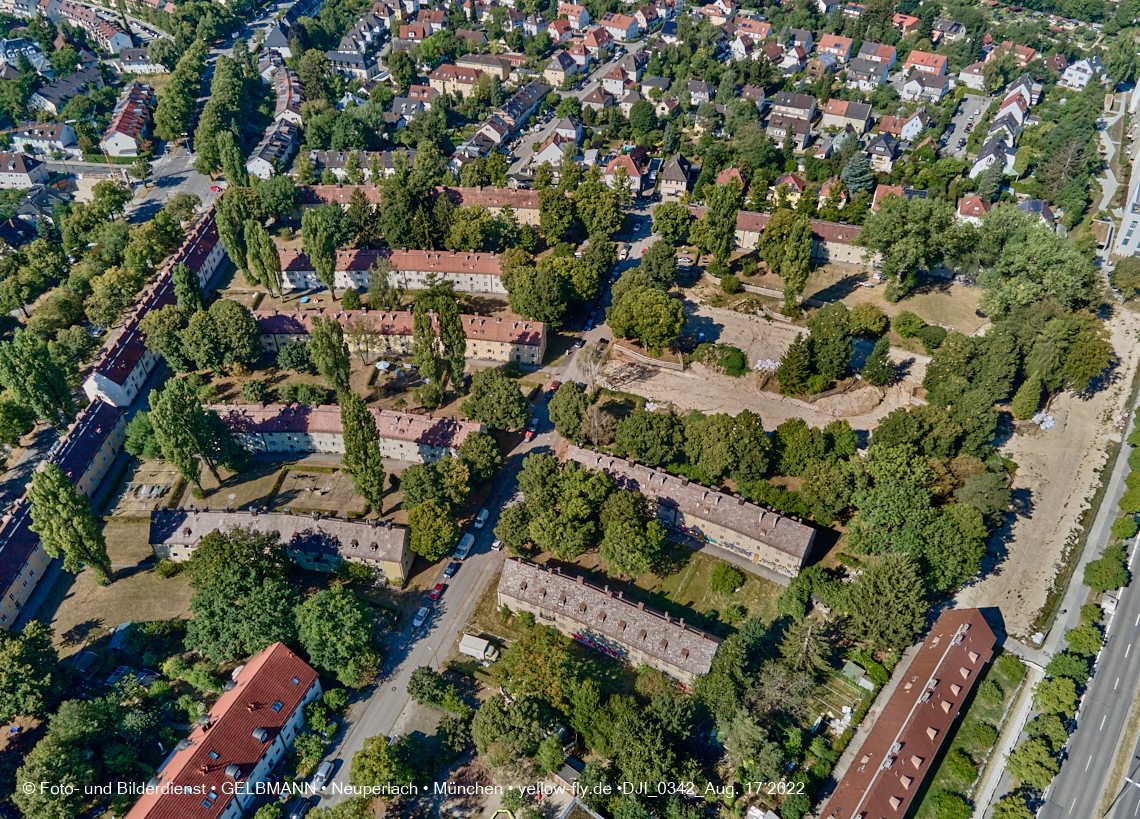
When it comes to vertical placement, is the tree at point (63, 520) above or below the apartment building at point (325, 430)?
above

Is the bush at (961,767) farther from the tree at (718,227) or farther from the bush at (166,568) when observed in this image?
the tree at (718,227)

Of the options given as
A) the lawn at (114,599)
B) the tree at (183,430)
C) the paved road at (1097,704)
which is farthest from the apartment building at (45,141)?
the paved road at (1097,704)

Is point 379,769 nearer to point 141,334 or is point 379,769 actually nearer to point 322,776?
point 322,776

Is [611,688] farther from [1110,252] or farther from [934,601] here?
[1110,252]

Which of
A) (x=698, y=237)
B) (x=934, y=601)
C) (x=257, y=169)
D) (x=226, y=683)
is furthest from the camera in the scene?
(x=257, y=169)

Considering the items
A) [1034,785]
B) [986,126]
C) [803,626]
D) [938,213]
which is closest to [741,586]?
[803,626]

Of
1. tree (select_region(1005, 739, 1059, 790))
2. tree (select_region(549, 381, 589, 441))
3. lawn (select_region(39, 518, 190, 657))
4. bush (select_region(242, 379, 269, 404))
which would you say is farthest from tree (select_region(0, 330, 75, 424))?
tree (select_region(1005, 739, 1059, 790))
